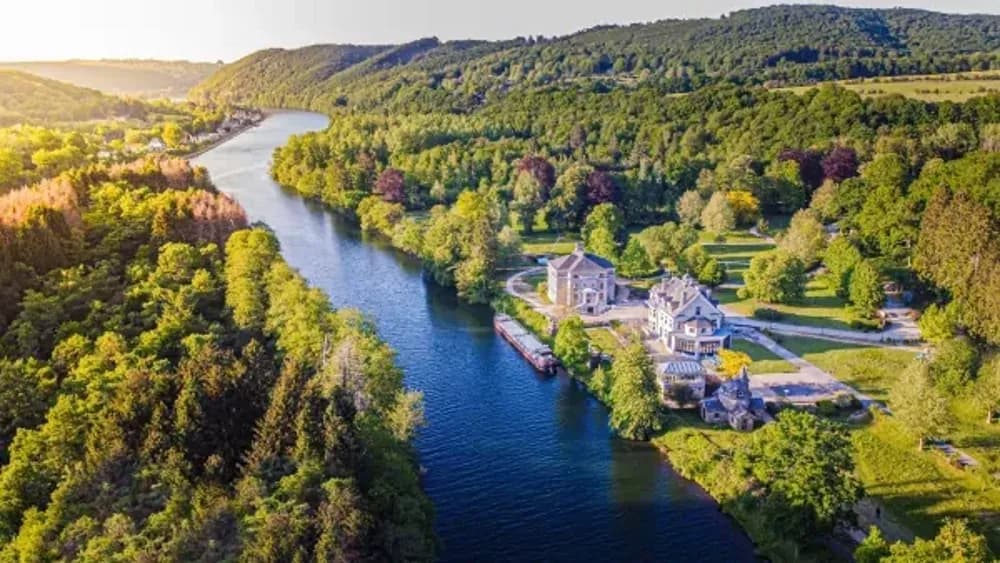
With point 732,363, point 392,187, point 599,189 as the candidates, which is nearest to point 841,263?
point 732,363

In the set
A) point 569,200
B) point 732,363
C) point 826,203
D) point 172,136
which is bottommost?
point 732,363

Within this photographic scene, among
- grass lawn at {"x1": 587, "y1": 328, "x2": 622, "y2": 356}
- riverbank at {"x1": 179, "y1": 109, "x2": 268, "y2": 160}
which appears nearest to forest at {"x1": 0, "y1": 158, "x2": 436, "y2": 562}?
grass lawn at {"x1": 587, "y1": 328, "x2": 622, "y2": 356}

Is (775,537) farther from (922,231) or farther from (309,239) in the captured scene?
(309,239)

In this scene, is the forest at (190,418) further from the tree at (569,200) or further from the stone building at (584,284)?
the tree at (569,200)

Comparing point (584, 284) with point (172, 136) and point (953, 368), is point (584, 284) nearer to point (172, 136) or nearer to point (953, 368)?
point (953, 368)

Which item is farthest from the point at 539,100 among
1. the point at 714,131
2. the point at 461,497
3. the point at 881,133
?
the point at 461,497

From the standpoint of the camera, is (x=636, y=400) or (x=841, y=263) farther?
(x=841, y=263)

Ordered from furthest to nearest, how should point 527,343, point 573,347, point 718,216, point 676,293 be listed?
point 718,216, point 527,343, point 676,293, point 573,347
